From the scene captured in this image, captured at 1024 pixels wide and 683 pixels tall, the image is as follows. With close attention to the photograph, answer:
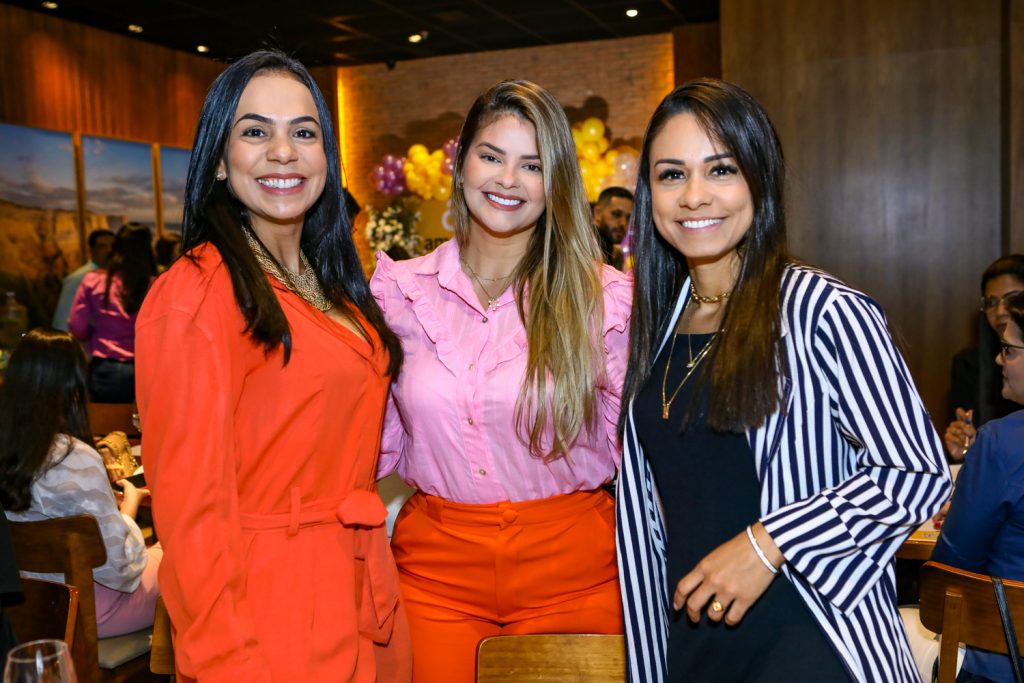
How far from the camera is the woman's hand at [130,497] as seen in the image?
3.56 metres

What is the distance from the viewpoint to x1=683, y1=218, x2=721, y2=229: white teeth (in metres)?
1.68

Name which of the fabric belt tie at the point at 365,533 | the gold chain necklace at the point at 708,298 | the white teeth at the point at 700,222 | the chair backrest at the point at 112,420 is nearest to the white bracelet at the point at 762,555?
the gold chain necklace at the point at 708,298

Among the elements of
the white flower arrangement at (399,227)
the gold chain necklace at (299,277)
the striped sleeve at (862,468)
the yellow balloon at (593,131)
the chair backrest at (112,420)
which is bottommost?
the chair backrest at (112,420)

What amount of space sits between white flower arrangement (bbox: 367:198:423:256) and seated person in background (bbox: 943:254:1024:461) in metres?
6.85

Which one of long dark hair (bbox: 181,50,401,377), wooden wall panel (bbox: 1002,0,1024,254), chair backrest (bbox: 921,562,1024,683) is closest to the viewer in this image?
long dark hair (bbox: 181,50,401,377)

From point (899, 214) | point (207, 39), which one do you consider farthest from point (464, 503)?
point (207, 39)

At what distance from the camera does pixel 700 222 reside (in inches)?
66.7

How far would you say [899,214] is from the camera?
6582 millimetres

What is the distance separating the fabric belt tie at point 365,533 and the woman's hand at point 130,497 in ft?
6.72

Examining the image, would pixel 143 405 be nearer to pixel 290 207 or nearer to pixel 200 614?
pixel 200 614

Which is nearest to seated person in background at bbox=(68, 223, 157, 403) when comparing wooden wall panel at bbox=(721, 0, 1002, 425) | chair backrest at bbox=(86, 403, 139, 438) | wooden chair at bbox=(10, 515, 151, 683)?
chair backrest at bbox=(86, 403, 139, 438)

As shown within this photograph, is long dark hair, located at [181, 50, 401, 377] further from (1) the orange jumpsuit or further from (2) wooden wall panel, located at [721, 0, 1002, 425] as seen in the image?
(2) wooden wall panel, located at [721, 0, 1002, 425]

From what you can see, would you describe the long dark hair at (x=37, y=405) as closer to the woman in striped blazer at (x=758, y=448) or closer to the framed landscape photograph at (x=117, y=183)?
the woman in striped blazer at (x=758, y=448)

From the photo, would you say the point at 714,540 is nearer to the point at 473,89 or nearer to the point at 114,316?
the point at 114,316
